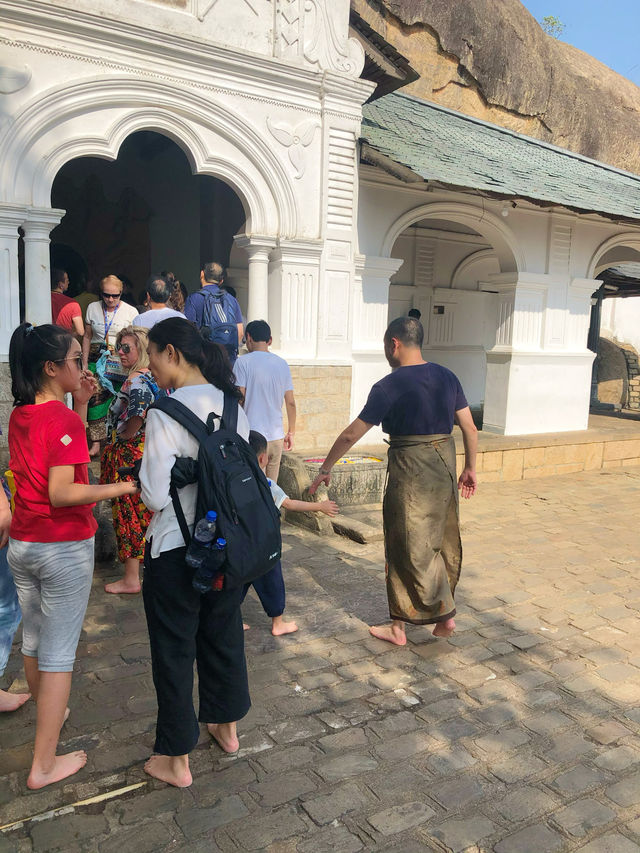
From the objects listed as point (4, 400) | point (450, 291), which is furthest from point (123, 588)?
point (450, 291)

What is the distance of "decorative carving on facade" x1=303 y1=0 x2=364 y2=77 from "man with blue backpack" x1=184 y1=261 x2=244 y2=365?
306 cm

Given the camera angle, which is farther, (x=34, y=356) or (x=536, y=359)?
(x=536, y=359)

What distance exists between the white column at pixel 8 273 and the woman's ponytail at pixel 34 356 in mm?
3876

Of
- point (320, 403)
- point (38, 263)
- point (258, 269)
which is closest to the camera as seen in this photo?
Result: point (38, 263)

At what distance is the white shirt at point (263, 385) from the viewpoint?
16.4ft

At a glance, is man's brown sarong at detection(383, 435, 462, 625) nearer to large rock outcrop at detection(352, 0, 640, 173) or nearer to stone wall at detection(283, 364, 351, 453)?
stone wall at detection(283, 364, 351, 453)

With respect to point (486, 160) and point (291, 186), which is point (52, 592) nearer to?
point (291, 186)

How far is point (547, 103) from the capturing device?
2108 centimetres

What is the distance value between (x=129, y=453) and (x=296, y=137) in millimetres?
4898

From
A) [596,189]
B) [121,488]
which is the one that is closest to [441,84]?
[596,189]

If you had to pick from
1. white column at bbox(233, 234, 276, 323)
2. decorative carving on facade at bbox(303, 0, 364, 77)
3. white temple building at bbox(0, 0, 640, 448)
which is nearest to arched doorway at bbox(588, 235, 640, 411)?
white temple building at bbox(0, 0, 640, 448)

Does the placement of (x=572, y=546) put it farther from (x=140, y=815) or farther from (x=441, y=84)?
(x=441, y=84)

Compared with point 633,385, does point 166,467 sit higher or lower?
higher

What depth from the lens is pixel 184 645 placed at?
2359mm
